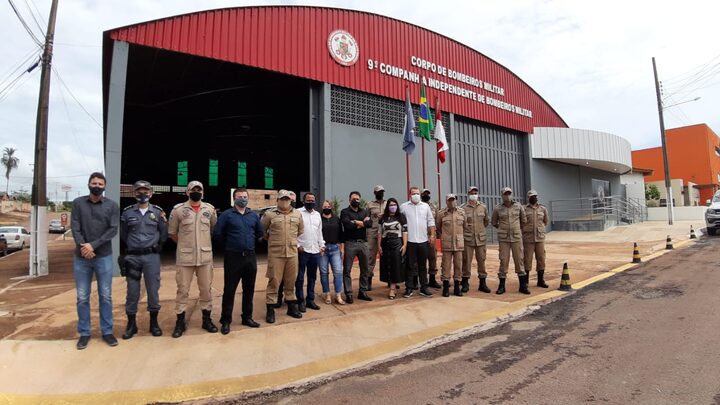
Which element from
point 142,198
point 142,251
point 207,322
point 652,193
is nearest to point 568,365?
point 207,322

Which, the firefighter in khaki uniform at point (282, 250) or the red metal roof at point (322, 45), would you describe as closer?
the firefighter in khaki uniform at point (282, 250)

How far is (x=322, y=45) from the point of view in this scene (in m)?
12.6

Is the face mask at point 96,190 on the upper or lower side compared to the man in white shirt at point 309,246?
upper

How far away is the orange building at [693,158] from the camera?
4388 cm

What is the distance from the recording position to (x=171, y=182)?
103 ft

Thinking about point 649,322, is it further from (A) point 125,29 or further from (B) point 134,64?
(B) point 134,64

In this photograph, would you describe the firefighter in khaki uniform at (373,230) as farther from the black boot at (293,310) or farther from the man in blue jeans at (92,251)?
the man in blue jeans at (92,251)

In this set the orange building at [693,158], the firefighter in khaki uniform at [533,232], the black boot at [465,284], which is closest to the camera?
the black boot at [465,284]

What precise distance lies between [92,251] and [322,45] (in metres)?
10.0

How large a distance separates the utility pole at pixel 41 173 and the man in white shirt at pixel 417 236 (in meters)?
9.44

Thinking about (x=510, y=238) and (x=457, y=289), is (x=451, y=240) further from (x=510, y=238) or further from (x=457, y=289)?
(x=510, y=238)

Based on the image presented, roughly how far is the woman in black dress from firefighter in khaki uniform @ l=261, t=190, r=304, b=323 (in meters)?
1.56

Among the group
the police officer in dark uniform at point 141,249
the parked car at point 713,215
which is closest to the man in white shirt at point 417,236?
the police officer in dark uniform at point 141,249

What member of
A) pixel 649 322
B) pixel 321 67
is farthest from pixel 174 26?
pixel 649 322
